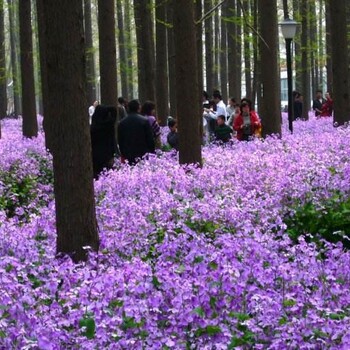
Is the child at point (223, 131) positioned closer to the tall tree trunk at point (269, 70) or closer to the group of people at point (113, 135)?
the tall tree trunk at point (269, 70)

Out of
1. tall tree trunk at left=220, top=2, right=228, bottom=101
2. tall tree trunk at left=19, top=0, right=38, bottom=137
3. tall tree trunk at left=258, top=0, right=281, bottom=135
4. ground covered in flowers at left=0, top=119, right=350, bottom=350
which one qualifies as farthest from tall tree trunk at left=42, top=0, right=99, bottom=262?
tall tree trunk at left=220, top=2, right=228, bottom=101

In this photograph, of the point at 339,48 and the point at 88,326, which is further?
the point at 339,48

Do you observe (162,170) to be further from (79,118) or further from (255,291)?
(255,291)

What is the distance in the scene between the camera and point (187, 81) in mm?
11922

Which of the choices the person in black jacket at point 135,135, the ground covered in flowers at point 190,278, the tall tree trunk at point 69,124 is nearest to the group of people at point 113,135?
the person in black jacket at point 135,135

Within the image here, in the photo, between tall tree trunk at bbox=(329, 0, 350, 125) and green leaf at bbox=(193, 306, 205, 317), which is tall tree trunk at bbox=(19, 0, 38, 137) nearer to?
tall tree trunk at bbox=(329, 0, 350, 125)

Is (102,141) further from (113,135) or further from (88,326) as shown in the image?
(88,326)

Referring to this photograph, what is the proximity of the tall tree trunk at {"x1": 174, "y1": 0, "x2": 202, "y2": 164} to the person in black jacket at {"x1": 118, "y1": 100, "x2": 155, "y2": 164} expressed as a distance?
6.86ft

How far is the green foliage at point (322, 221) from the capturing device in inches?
300

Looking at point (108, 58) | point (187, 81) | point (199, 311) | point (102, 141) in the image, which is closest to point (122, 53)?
point (108, 58)

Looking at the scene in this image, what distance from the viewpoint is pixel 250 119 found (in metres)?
18.8

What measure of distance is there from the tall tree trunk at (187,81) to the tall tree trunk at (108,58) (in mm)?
4239

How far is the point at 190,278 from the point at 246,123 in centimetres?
1389

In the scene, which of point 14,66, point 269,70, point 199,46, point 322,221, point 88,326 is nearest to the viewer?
point 88,326
